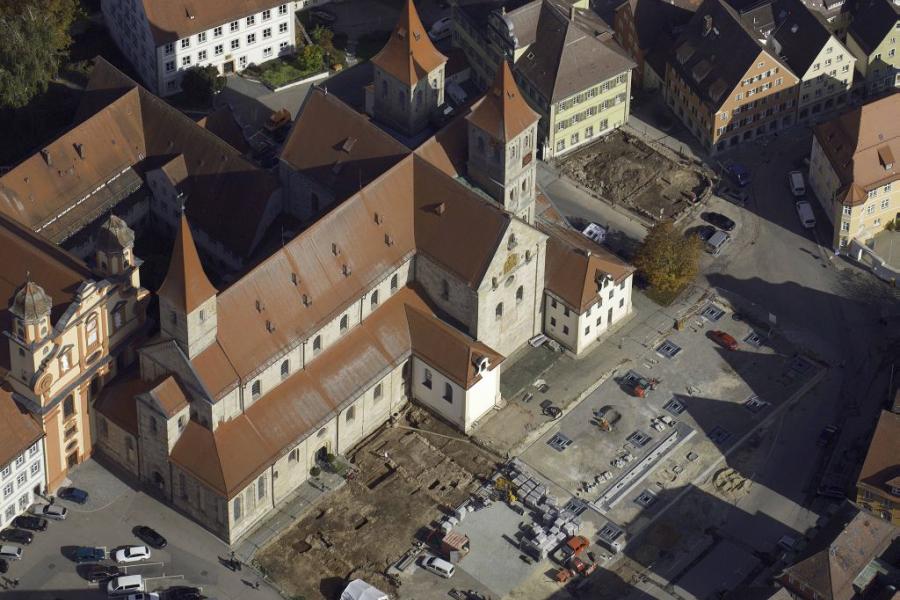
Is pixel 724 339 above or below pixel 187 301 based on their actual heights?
below

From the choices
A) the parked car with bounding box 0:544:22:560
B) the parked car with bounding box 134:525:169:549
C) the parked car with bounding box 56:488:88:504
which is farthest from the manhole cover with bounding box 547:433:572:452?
the parked car with bounding box 0:544:22:560

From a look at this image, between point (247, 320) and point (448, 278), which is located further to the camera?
point (448, 278)

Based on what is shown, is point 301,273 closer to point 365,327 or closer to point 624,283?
point 365,327

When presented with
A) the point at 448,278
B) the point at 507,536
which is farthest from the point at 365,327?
the point at 507,536

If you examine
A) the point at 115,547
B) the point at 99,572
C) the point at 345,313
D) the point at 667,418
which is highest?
the point at 345,313

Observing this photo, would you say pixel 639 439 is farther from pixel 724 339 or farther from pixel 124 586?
pixel 124 586


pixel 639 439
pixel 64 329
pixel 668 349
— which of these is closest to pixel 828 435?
pixel 639 439

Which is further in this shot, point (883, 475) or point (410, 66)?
point (410, 66)

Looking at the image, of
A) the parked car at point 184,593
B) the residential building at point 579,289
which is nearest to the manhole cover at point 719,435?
the residential building at point 579,289
